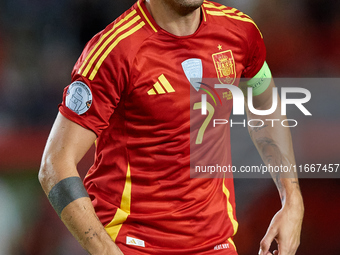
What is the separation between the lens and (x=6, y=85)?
4004 millimetres

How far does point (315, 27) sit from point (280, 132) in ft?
8.13

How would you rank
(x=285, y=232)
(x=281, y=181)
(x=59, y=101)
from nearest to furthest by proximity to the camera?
(x=285, y=232) < (x=281, y=181) < (x=59, y=101)

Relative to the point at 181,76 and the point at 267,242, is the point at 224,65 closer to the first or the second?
the point at 181,76

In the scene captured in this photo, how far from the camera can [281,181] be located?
1.88 m

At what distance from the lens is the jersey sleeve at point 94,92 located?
4.70 ft

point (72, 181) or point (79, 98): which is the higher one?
point (79, 98)

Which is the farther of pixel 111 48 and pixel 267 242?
pixel 267 242

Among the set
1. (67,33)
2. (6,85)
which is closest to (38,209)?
(6,85)

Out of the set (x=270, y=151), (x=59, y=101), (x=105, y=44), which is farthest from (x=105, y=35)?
(x=59, y=101)

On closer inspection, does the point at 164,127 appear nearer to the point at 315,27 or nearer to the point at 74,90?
the point at 74,90

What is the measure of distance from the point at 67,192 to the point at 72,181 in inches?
1.3

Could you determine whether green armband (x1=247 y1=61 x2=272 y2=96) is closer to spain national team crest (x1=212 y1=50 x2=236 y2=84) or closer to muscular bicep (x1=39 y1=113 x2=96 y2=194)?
spain national team crest (x1=212 y1=50 x2=236 y2=84)

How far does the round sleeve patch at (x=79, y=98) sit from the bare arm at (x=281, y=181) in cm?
77

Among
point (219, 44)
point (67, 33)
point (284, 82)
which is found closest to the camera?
point (219, 44)
